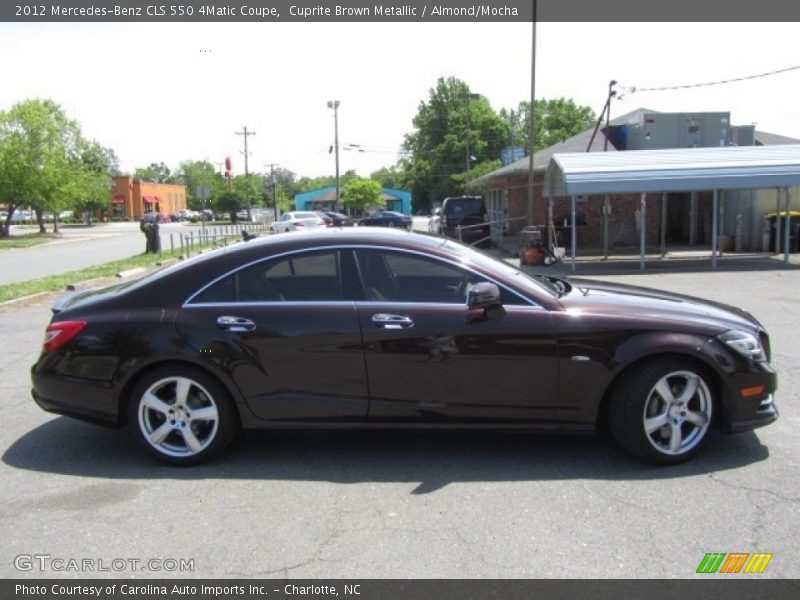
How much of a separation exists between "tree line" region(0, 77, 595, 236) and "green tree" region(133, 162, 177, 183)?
33.3 ft

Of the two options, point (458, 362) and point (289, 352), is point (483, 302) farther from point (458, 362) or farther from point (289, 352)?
point (289, 352)

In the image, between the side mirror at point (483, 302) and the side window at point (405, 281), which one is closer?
the side mirror at point (483, 302)

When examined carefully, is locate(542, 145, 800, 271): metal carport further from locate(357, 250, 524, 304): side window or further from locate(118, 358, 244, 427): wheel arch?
locate(118, 358, 244, 427): wheel arch

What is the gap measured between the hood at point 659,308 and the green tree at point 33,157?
45.0 metres

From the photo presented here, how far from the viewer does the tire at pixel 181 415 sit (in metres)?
4.54

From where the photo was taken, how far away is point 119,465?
15.4 feet

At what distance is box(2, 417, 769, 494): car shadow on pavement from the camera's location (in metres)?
4.42

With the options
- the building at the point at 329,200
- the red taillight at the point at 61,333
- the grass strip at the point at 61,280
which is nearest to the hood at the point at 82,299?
the red taillight at the point at 61,333

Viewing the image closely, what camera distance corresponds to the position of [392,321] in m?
4.45

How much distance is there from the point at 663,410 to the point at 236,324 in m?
2.77

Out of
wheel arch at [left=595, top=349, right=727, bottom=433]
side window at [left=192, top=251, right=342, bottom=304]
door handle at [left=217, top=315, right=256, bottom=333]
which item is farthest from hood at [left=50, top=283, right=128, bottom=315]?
wheel arch at [left=595, top=349, right=727, bottom=433]

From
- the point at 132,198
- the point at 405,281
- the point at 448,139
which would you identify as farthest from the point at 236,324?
the point at 132,198

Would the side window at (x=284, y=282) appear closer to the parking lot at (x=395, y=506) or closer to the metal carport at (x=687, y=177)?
the parking lot at (x=395, y=506)
